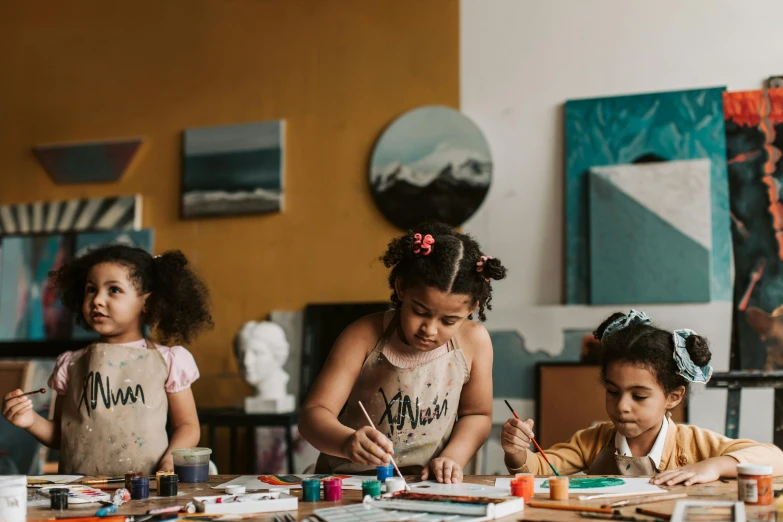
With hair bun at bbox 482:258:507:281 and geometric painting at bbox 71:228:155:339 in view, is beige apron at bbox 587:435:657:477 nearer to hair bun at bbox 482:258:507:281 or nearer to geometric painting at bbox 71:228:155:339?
hair bun at bbox 482:258:507:281

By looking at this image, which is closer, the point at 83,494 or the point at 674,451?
the point at 83,494

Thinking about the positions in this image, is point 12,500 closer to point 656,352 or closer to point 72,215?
point 656,352

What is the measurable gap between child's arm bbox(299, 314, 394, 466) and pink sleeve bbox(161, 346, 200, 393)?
0.49m

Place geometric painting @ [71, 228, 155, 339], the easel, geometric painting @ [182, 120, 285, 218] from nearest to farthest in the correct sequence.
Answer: the easel → geometric painting @ [182, 120, 285, 218] → geometric painting @ [71, 228, 155, 339]

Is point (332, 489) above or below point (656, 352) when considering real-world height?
below

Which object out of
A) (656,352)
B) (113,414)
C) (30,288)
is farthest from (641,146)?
(30,288)

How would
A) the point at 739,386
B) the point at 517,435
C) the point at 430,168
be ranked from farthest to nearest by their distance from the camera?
the point at 430,168, the point at 739,386, the point at 517,435

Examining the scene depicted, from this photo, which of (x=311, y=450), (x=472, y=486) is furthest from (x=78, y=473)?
(x=311, y=450)

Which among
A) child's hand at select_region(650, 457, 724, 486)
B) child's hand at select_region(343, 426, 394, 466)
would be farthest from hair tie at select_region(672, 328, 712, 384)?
child's hand at select_region(343, 426, 394, 466)

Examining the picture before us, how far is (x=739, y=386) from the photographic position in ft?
10.5

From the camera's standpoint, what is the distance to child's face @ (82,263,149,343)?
7.59 ft

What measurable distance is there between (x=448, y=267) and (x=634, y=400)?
0.56 meters

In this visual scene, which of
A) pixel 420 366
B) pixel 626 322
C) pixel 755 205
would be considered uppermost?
pixel 755 205

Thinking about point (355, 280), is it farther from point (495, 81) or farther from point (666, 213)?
point (666, 213)
